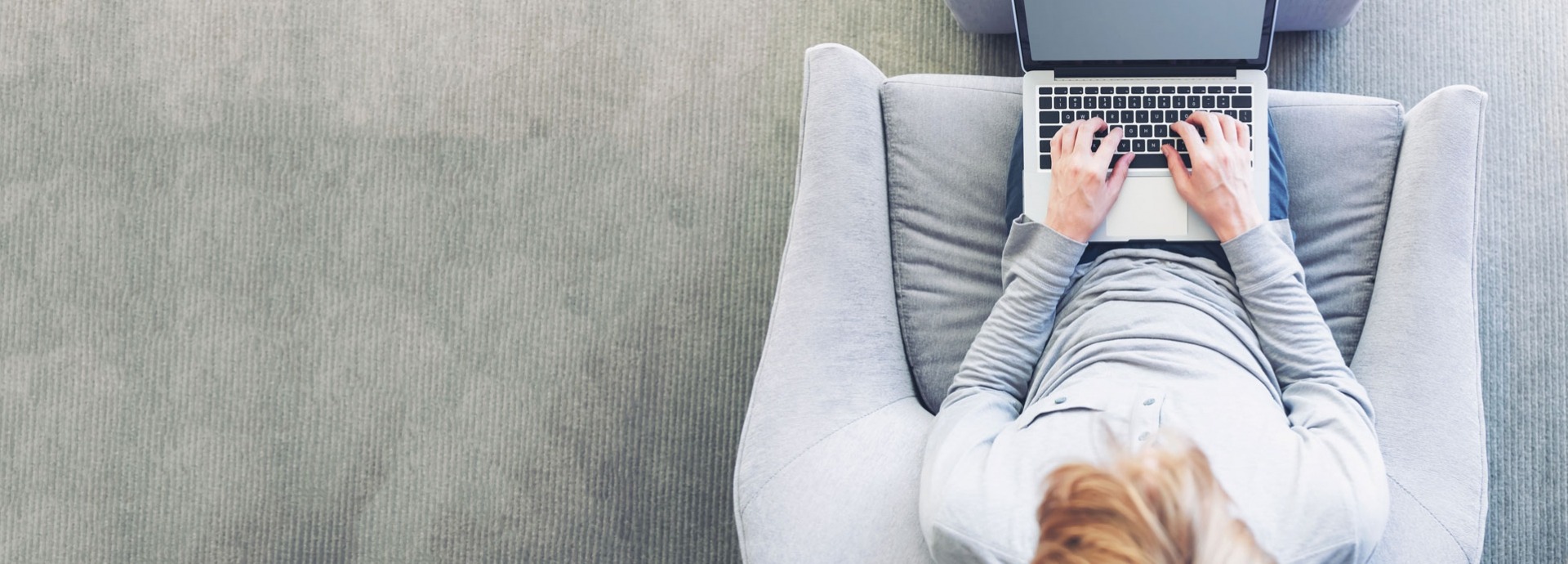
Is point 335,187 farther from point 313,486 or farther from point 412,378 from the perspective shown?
point 313,486

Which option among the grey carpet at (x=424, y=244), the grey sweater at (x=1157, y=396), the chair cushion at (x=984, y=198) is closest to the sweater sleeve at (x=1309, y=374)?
the grey sweater at (x=1157, y=396)

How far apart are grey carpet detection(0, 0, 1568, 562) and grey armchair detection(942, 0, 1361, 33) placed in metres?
0.09

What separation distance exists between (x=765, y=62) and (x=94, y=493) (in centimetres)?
131

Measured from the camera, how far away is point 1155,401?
0.96 meters

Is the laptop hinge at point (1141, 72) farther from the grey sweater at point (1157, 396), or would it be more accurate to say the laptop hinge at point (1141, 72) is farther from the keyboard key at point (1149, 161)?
the grey sweater at point (1157, 396)

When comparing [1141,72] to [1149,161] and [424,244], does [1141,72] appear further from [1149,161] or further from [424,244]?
[424,244]

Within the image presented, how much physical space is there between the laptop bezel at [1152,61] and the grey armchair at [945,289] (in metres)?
0.09

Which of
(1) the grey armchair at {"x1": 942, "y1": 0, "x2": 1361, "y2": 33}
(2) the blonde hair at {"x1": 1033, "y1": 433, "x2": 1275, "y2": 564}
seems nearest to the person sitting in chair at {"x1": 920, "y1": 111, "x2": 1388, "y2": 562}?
(2) the blonde hair at {"x1": 1033, "y1": 433, "x2": 1275, "y2": 564}

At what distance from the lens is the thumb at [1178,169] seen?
3.76 feet

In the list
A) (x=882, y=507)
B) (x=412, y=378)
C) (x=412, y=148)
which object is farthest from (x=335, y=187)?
(x=882, y=507)

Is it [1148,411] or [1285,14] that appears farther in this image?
[1285,14]

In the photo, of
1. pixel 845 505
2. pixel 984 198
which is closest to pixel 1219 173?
pixel 984 198

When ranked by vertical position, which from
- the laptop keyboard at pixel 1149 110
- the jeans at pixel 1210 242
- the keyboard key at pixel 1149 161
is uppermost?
the laptop keyboard at pixel 1149 110

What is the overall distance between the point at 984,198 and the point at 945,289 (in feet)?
0.44
